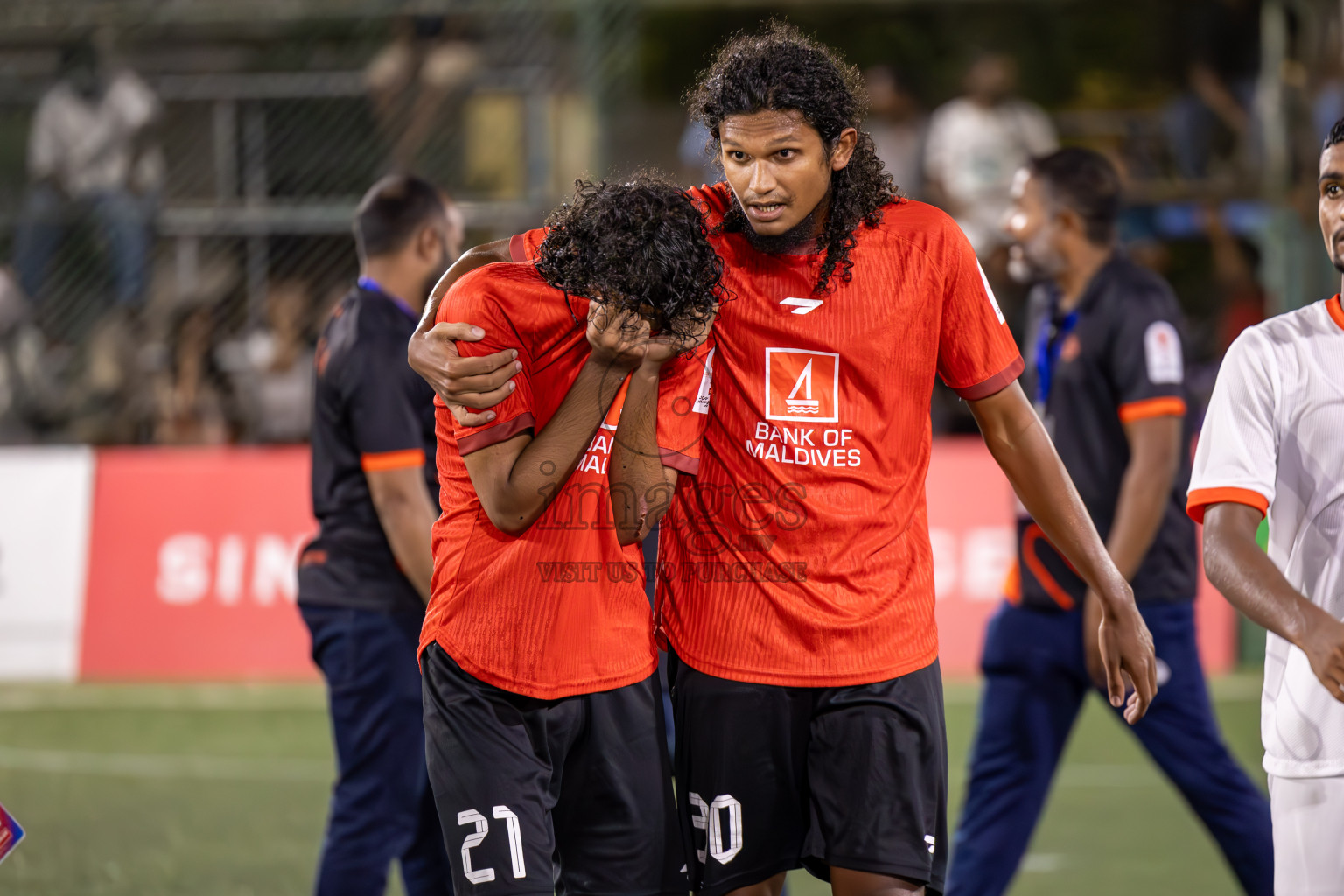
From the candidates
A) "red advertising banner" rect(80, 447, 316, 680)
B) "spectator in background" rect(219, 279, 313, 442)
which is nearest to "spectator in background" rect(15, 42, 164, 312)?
"spectator in background" rect(219, 279, 313, 442)

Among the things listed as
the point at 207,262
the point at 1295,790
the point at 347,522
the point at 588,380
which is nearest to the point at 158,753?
the point at 347,522

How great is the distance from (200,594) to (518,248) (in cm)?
675

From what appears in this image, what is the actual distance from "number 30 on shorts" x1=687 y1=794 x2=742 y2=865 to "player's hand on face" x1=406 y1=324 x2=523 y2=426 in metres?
0.97

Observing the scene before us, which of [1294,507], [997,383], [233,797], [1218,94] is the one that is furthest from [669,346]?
[1218,94]

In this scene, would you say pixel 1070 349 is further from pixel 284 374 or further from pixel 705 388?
pixel 284 374

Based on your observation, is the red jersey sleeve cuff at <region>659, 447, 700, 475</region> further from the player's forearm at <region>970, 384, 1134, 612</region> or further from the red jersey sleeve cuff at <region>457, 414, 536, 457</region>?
the player's forearm at <region>970, 384, 1134, 612</region>

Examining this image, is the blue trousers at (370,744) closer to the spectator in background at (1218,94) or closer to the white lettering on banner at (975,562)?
the white lettering on banner at (975,562)

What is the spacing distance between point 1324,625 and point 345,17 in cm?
1028

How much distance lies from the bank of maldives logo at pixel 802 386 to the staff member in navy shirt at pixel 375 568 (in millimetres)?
1480

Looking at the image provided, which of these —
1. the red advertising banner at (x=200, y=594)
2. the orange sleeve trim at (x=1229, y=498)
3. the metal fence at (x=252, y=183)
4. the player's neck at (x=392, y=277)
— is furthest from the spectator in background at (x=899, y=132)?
the orange sleeve trim at (x=1229, y=498)

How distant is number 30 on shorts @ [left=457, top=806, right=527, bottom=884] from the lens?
3.16m

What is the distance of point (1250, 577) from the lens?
2.94 m

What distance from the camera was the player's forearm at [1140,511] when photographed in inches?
186

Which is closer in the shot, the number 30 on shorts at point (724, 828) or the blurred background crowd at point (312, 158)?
the number 30 on shorts at point (724, 828)
